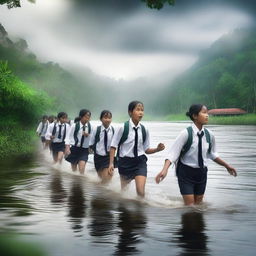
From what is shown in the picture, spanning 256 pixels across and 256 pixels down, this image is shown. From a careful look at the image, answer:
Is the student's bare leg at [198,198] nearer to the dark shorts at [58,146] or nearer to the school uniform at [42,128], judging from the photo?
the dark shorts at [58,146]

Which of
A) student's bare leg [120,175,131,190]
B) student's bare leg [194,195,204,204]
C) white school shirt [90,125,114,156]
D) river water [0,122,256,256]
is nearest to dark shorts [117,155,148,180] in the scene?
student's bare leg [120,175,131,190]

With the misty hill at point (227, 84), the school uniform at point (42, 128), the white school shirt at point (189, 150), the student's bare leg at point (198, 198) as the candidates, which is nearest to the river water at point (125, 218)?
the student's bare leg at point (198, 198)

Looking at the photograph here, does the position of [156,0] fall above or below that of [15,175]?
above

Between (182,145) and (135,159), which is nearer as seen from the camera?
(182,145)

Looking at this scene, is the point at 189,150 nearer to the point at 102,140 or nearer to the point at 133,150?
the point at 133,150

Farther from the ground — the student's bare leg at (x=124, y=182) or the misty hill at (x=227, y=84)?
the misty hill at (x=227, y=84)

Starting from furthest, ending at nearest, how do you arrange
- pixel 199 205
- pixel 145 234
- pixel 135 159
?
pixel 135 159
pixel 199 205
pixel 145 234

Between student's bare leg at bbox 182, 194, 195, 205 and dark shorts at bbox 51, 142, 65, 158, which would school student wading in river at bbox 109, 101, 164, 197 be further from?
dark shorts at bbox 51, 142, 65, 158

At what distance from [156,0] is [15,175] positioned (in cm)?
585

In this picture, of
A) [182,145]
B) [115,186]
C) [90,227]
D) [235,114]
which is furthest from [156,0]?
[235,114]

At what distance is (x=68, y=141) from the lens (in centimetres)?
1527

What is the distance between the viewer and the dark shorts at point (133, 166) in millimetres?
10091

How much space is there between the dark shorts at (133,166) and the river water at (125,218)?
49 cm

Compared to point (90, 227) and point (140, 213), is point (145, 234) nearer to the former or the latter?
point (90, 227)
